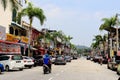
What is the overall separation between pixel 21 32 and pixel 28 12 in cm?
871

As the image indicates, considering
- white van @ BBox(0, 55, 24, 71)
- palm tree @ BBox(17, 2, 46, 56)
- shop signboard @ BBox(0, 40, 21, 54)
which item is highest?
palm tree @ BBox(17, 2, 46, 56)

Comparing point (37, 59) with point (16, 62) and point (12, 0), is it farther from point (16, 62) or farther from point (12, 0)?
point (12, 0)

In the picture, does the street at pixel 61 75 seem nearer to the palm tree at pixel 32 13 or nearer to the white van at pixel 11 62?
the white van at pixel 11 62

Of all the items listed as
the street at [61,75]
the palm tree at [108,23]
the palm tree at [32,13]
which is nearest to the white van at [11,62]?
the street at [61,75]

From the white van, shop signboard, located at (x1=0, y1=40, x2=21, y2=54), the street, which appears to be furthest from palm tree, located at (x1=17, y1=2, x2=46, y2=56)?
the street

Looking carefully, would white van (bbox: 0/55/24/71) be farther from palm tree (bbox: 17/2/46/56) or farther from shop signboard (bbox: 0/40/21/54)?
palm tree (bbox: 17/2/46/56)

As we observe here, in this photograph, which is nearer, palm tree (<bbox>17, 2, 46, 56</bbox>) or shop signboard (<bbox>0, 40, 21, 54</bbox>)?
shop signboard (<bbox>0, 40, 21, 54</bbox>)

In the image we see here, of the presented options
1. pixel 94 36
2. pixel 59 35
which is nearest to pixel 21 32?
pixel 59 35

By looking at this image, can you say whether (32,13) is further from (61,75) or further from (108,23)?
(61,75)

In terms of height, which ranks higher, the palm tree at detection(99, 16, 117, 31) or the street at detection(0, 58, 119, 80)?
the palm tree at detection(99, 16, 117, 31)

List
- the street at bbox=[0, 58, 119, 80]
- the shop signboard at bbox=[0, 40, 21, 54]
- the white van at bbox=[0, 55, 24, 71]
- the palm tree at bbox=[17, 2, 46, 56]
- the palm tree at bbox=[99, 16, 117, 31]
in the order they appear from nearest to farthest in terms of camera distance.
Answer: the street at bbox=[0, 58, 119, 80] < the white van at bbox=[0, 55, 24, 71] < the shop signboard at bbox=[0, 40, 21, 54] < the palm tree at bbox=[17, 2, 46, 56] < the palm tree at bbox=[99, 16, 117, 31]

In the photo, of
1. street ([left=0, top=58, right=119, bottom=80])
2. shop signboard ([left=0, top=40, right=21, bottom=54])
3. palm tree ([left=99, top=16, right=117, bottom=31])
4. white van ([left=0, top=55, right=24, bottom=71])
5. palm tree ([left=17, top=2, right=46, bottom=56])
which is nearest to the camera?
street ([left=0, top=58, right=119, bottom=80])

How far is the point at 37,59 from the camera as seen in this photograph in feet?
175

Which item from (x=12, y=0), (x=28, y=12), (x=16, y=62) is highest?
(x=28, y=12)
